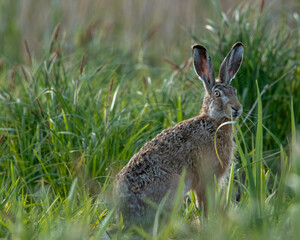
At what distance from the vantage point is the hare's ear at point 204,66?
3961 mm

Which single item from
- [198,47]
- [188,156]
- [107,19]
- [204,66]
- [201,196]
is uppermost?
[198,47]

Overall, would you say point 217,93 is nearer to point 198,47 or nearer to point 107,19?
point 198,47

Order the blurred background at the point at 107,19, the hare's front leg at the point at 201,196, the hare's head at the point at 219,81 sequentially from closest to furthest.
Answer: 1. the hare's front leg at the point at 201,196
2. the hare's head at the point at 219,81
3. the blurred background at the point at 107,19

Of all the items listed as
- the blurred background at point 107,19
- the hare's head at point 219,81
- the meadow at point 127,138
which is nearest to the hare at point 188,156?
the hare's head at point 219,81

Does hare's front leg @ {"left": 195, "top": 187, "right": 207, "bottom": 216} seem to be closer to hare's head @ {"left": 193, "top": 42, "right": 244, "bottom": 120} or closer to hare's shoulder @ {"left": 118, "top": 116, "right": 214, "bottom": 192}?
hare's shoulder @ {"left": 118, "top": 116, "right": 214, "bottom": 192}

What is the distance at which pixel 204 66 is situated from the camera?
401 centimetres

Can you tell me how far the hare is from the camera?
3.31 m

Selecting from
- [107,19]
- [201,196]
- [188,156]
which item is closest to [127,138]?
[188,156]

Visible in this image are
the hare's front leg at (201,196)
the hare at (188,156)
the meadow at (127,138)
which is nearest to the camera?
the meadow at (127,138)

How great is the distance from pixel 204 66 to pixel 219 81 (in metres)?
0.20

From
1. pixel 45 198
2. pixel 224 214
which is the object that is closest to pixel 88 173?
pixel 45 198

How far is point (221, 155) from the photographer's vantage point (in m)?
3.86

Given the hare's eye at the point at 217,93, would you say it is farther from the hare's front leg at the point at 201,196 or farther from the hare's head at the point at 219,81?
the hare's front leg at the point at 201,196

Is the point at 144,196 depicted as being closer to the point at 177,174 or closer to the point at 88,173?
the point at 177,174
